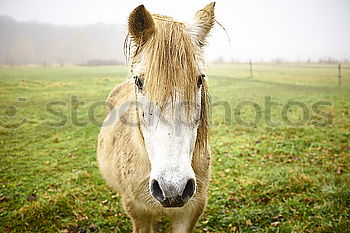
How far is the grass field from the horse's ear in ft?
1.16

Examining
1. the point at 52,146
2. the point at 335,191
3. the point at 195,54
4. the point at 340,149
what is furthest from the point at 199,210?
the point at 52,146

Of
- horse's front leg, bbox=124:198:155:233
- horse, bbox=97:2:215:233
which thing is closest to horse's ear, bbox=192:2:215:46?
horse, bbox=97:2:215:233

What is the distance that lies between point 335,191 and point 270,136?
4140mm

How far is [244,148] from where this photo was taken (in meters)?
7.55

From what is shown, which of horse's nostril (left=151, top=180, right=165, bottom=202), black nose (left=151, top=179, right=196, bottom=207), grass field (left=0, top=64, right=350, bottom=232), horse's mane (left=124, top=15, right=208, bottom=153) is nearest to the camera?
black nose (left=151, top=179, right=196, bottom=207)

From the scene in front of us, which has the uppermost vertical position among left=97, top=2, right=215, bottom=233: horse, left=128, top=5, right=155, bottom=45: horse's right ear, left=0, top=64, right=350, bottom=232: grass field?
left=128, top=5, right=155, bottom=45: horse's right ear

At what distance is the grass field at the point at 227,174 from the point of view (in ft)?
13.5

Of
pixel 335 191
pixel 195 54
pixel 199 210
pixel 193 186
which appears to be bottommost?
pixel 335 191

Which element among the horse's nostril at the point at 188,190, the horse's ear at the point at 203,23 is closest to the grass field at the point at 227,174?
the horse's ear at the point at 203,23

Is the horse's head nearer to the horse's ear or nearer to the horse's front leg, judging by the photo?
the horse's ear

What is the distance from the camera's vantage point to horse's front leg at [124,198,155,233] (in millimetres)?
2932

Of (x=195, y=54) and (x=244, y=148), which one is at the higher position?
(x=195, y=54)

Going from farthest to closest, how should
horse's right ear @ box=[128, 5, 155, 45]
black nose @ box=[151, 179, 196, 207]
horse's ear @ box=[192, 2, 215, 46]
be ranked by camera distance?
horse's ear @ box=[192, 2, 215, 46]
horse's right ear @ box=[128, 5, 155, 45]
black nose @ box=[151, 179, 196, 207]

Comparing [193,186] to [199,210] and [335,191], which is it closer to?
[199,210]
